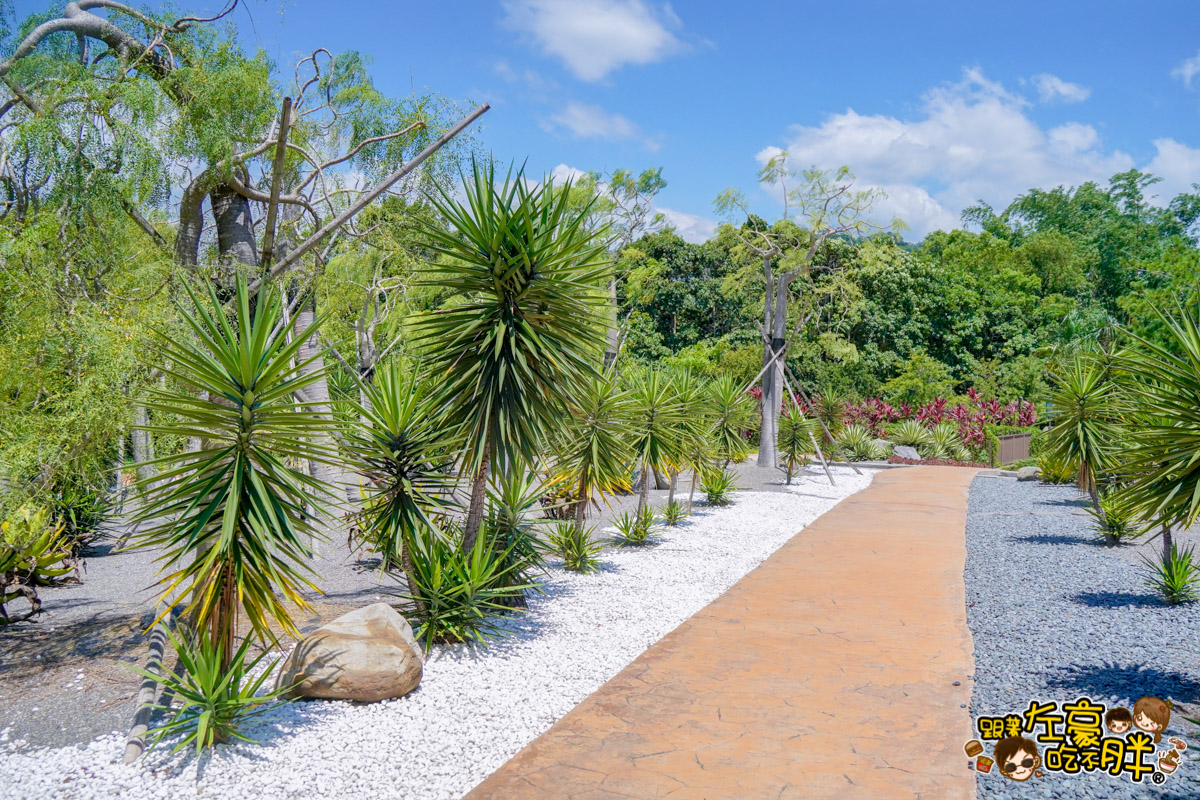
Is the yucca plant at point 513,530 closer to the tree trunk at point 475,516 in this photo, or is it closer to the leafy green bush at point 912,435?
the tree trunk at point 475,516

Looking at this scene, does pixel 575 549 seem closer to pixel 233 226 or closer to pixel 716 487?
pixel 233 226

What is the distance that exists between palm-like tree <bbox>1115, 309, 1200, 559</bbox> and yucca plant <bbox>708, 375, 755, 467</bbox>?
8.10m

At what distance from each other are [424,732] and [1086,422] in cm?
1034

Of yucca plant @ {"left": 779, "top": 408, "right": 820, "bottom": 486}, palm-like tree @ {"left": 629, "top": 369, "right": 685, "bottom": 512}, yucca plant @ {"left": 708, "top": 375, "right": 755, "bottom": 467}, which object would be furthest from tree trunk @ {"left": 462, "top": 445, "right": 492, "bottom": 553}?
yucca plant @ {"left": 779, "top": 408, "right": 820, "bottom": 486}

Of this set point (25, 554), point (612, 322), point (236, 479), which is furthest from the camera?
point (612, 322)

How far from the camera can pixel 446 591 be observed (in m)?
6.14

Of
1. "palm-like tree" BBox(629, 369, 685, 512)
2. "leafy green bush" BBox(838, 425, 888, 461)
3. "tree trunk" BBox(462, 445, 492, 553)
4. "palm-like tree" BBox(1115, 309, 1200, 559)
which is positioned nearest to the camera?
"palm-like tree" BBox(1115, 309, 1200, 559)

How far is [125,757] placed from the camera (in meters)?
4.20

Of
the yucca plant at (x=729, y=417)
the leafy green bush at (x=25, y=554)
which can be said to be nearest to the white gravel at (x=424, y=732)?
the leafy green bush at (x=25, y=554)

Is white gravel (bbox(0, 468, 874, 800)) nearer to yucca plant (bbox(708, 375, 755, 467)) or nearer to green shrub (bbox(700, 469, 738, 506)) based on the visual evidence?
green shrub (bbox(700, 469, 738, 506))

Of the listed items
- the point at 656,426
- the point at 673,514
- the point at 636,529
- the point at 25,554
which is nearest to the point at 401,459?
the point at 25,554

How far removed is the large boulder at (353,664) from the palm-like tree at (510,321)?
158cm

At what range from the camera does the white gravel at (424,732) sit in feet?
13.2

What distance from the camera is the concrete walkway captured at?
13.2 ft
